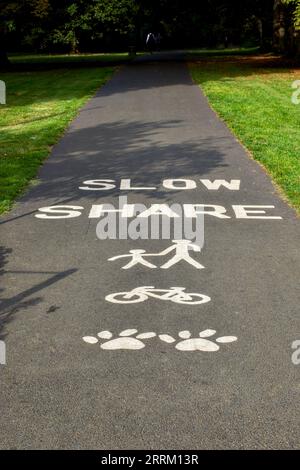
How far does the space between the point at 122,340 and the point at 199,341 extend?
691 mm

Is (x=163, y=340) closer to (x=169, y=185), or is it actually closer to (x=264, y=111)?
Answer: (x=169, y=185)

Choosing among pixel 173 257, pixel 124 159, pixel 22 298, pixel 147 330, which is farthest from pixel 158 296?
pixel 124 159

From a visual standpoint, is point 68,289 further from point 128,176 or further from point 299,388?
point 128,176

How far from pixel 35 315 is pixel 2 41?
35.8 m

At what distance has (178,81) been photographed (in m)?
27.0

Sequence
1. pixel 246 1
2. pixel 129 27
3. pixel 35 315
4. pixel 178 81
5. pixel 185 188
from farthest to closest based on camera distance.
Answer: pixel 246 1 < pixel 129 27 < pixel 178 81 < pixel 185 188 < pixel 35 315

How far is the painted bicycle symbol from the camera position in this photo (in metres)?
6.01

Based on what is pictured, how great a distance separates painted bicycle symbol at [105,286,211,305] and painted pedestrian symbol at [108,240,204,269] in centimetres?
66

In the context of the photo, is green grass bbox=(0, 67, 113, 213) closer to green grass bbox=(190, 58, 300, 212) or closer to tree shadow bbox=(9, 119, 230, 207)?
tree shadow bbox=(9, 119, 230, 207)

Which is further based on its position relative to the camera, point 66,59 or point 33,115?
point 66,59

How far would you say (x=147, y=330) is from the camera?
5.42 m

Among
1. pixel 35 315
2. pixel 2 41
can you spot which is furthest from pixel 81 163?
pixel 2 41

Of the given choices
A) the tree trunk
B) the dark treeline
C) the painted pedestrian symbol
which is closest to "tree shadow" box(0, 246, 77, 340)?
the painted pedestrian symbol

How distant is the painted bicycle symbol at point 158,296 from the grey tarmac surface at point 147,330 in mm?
89
